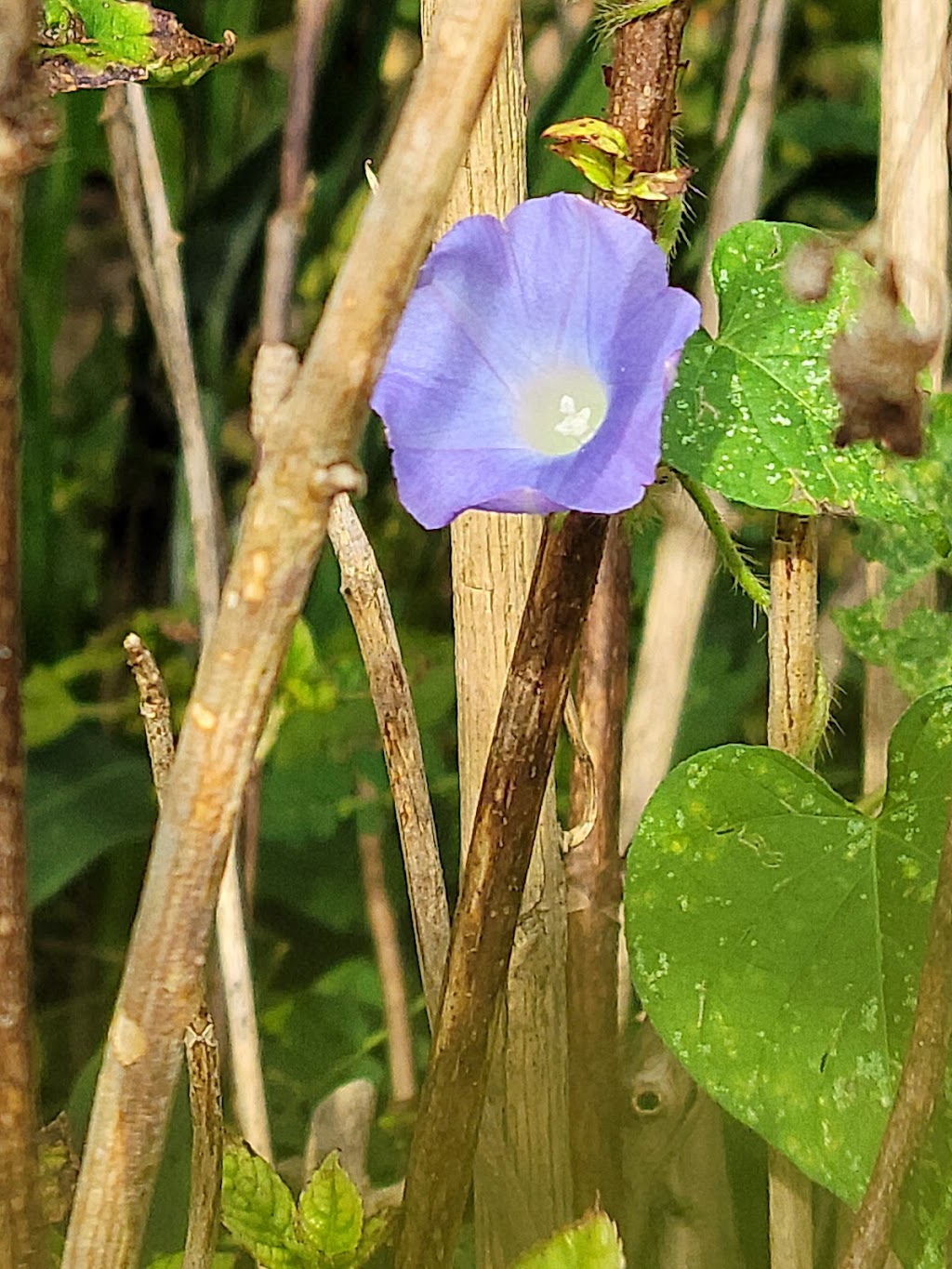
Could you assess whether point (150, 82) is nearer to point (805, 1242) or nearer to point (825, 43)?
point (805, 1242)

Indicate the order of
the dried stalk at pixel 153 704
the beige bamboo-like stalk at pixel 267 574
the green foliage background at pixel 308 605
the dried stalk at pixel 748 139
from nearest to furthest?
the beige bamboo-like stalk at pixel 267 574
the dried stalk at pixel 153 704
the dried stalk at pixel 748 139
the green foliage background at pixel 308 605

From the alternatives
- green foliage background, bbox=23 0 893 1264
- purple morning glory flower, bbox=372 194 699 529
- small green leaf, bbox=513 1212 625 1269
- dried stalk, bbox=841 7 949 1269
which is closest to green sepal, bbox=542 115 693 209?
purple morning glory flower, bbox=372 194 699 529

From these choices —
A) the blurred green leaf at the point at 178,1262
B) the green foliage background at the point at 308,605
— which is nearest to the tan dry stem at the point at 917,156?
the green foliage background at the point at 308,605

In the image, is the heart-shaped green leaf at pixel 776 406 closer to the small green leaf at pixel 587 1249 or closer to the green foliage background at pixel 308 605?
the small green leaf at pixel 587 1249

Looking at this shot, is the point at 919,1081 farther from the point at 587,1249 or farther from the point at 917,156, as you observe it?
the point at 917,156

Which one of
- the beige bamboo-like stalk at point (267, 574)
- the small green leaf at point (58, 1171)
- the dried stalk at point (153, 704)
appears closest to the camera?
the beige bamboo-like stalk at point (267, 574)

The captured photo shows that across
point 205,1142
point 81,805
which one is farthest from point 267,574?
point 81,805

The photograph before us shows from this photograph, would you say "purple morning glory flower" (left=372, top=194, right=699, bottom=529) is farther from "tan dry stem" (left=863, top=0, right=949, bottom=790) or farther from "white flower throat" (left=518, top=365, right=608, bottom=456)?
"tan dry stem" (left=863, top=0, right=949, bottom=790)

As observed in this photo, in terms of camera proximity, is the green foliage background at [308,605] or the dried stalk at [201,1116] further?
the green foliage background at [308,605]
